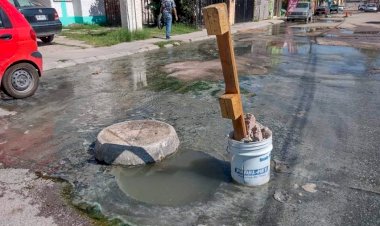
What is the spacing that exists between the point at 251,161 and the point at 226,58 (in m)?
1.06

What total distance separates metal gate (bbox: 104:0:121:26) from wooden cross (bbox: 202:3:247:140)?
728 inches

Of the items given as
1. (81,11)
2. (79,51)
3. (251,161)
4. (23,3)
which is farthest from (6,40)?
(81,11)

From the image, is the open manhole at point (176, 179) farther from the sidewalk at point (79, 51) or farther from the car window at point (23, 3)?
the car window at point (23, 3)

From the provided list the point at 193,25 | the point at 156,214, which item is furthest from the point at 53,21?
the point at 156,214

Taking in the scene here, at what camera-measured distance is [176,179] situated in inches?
158

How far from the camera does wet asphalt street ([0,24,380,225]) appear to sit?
346 cm

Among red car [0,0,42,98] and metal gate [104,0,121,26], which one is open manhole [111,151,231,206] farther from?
metal gate [104,0,121,26]

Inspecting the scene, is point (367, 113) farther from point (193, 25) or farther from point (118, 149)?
point (193, 25)

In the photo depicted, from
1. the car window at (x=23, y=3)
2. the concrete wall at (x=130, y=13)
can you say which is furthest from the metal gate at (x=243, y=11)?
the car window at (x=23, y=3)

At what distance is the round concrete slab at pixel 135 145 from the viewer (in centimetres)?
429

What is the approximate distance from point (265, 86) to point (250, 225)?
5152 millimetres

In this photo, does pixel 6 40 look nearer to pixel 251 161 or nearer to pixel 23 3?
pixel 251 161

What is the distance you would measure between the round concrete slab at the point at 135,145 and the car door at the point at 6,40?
3168 mm

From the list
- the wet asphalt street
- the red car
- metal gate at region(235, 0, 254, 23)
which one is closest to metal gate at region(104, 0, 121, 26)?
the wet asphalt street
